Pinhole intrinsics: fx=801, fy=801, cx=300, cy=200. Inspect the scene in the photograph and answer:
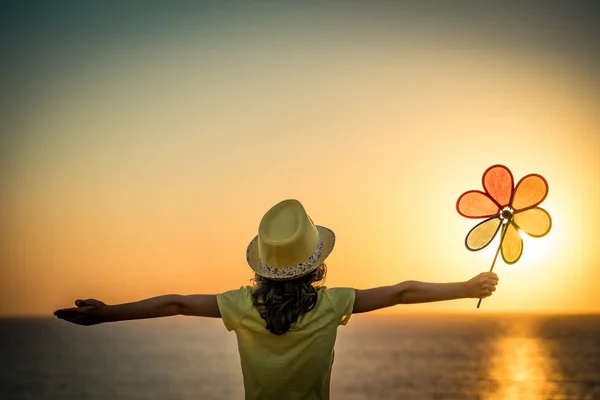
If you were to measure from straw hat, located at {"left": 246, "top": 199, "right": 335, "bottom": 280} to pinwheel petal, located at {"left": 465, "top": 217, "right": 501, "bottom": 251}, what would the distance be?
62 centimetres

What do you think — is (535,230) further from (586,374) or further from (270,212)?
(586,374)

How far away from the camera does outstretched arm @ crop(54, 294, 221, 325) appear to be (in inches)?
103

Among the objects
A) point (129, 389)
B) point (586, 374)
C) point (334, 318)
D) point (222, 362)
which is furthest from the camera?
point (222, 362)

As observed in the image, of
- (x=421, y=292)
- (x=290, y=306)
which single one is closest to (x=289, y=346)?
(x=290, y=306)

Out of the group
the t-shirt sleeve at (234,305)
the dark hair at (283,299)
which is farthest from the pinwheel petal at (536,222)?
the t-shirt sleeve at (234,305)

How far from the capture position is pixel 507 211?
3.08 metres

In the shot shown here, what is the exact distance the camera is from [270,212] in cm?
270

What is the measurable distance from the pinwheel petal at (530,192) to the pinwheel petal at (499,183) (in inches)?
1.3

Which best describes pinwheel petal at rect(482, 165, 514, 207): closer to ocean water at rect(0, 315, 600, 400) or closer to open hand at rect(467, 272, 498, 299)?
open hand at rect(467, 272, 498, 299)

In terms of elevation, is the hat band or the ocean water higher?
the hat band

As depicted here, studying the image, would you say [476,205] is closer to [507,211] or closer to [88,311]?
[507,211]

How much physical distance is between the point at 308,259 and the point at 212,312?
362mm

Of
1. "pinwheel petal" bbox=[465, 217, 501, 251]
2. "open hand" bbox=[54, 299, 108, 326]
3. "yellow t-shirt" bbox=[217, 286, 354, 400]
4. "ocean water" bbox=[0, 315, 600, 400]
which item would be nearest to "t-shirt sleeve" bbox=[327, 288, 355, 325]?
"yellow t-shirt" bbox=[217, 286, 354, 400]

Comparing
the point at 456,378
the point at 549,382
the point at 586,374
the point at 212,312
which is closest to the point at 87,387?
the point at 456,378
